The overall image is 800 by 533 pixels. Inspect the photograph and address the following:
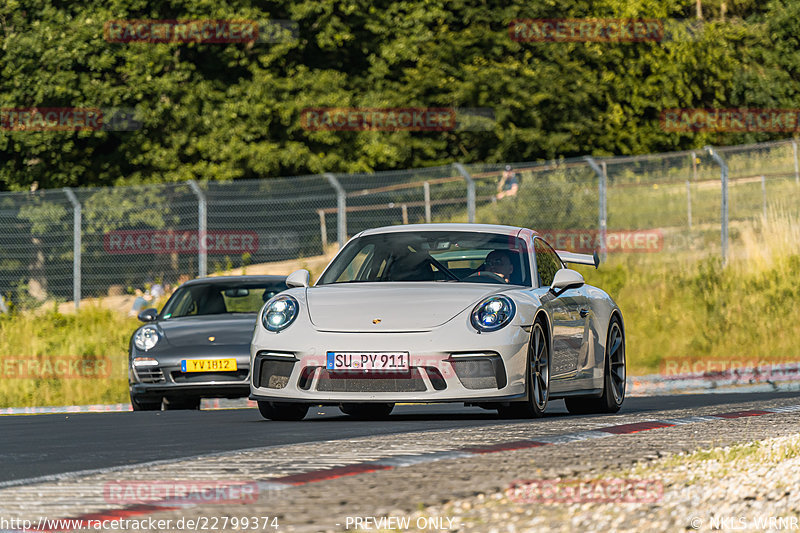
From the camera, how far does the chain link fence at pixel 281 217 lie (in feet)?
86.3

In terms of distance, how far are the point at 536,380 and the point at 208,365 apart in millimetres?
4844

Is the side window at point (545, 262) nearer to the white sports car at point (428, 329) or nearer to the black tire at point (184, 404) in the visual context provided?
the white sports car at point (428, 329)

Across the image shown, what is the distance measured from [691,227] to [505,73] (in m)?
11.0

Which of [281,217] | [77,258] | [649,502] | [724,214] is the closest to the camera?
[649,502]

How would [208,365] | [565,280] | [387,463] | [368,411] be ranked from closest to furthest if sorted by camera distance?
1. [387,463]
2. [565,280]
3. [368,411]
4. [208,365]

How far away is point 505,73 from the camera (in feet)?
144

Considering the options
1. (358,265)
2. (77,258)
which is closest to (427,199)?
(77,258)

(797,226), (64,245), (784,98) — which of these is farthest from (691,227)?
(784,98)

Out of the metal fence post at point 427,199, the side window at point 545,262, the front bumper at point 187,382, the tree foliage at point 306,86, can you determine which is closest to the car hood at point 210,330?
the front bumper at point 187,382

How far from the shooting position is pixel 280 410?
1113cm

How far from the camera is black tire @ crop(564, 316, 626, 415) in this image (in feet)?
40.5

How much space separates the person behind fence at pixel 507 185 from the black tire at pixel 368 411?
15297 millimetres

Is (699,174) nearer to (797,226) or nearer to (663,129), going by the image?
(797,226)

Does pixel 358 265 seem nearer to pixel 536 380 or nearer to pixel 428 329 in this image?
pixel 428 329
